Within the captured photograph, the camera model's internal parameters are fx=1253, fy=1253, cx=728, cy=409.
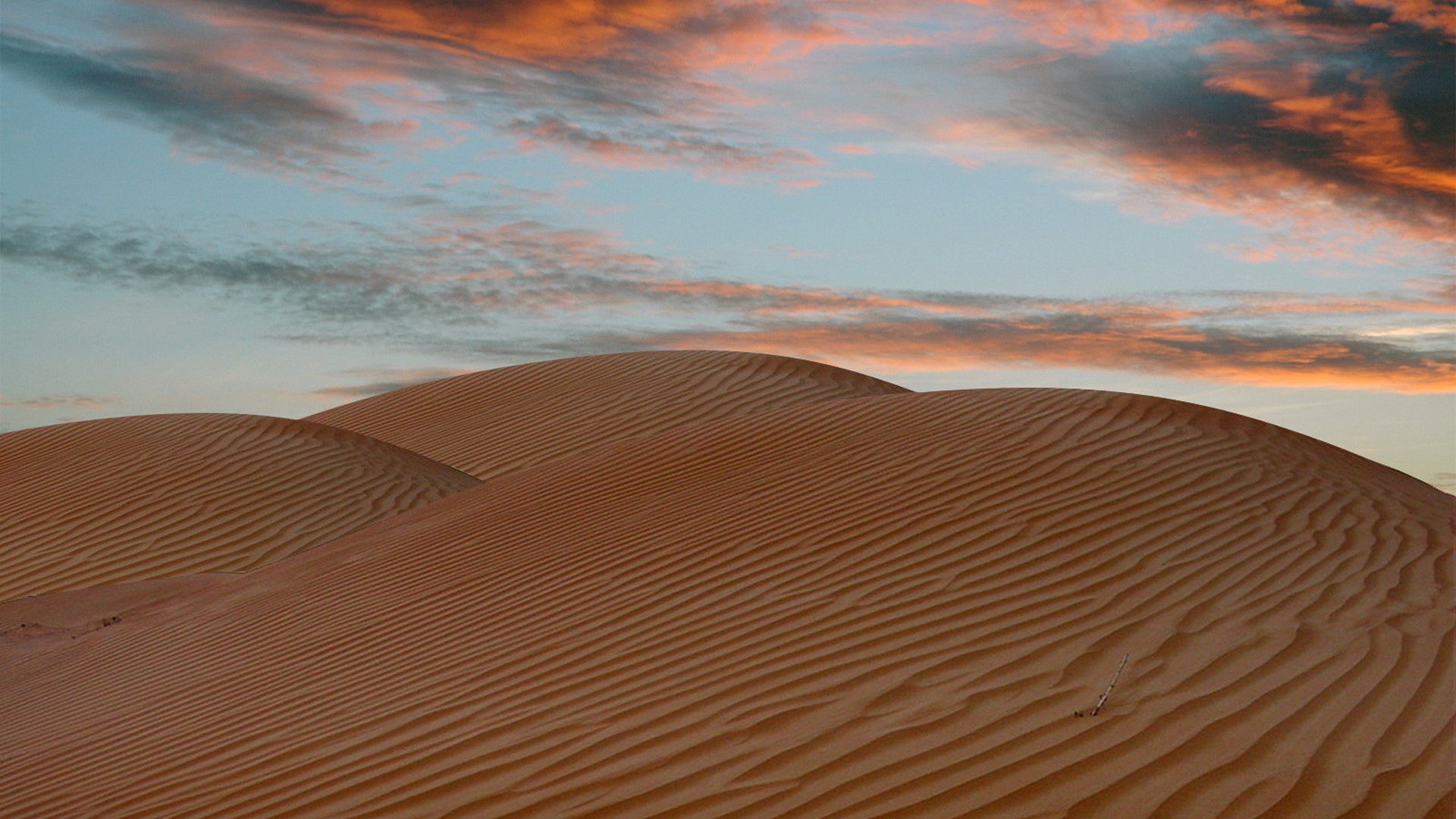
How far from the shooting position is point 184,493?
1423cm

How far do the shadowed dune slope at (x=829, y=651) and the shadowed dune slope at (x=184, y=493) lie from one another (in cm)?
270

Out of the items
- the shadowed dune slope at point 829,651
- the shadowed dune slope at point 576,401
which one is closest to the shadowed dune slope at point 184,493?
the shadowed dune slope at point 576,401

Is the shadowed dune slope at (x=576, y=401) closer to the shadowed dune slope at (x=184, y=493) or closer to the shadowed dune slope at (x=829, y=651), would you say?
the shadowed dune slope at (x=184, y=493)

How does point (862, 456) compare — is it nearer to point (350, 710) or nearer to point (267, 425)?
point (350, 710)

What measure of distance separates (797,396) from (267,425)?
25.1 ft

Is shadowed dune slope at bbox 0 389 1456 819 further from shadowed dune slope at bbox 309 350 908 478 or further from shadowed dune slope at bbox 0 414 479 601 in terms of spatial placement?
shadowed dune slope at bbox 309 350 908 478

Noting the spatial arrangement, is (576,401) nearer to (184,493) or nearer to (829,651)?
(184,493)

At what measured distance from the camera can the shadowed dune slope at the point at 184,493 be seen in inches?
501

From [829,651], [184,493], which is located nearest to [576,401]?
[184,493]

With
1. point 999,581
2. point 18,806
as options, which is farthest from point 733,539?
point 18,806

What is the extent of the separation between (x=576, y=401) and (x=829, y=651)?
537 inches

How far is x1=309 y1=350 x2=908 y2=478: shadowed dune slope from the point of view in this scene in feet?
58.8

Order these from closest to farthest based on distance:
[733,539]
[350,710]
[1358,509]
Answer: [350,710]
[733,539]
[1358,509]

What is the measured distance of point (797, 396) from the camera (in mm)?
19172
